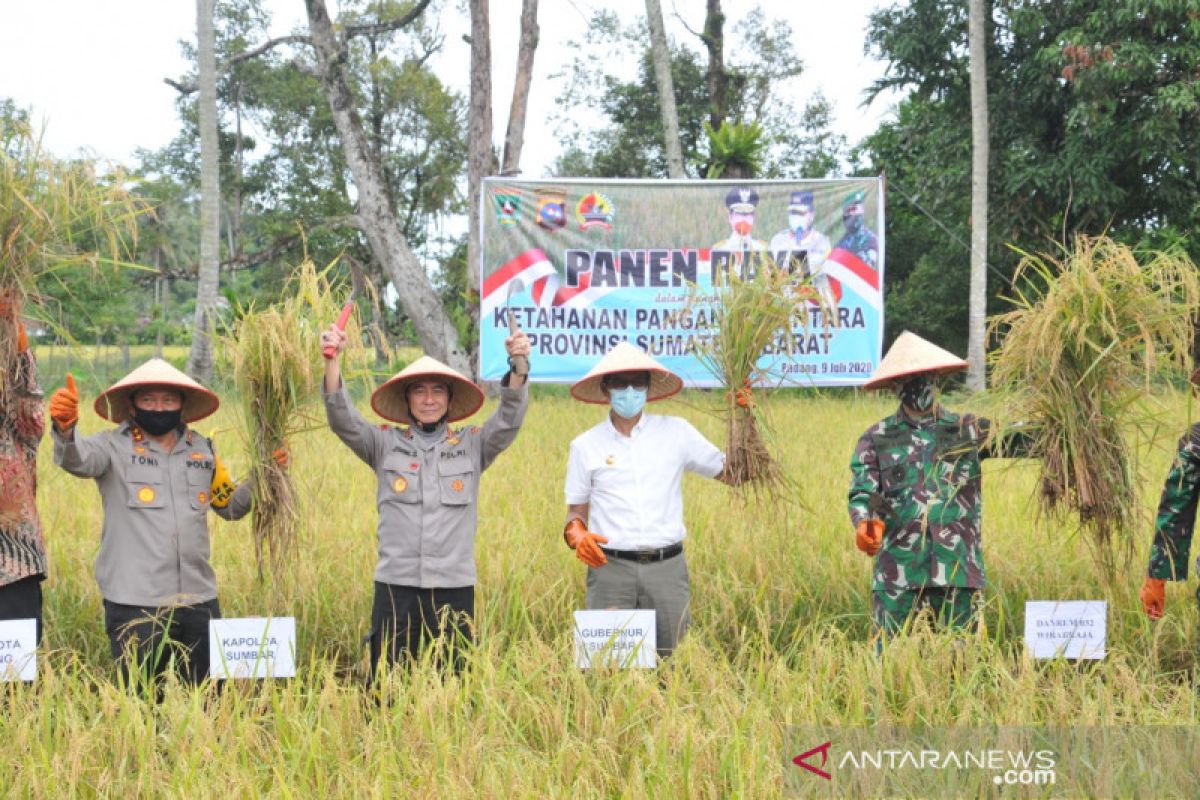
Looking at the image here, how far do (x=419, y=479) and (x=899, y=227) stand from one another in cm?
1710

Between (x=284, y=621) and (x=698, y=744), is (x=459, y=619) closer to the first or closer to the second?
(x=284, y=621)

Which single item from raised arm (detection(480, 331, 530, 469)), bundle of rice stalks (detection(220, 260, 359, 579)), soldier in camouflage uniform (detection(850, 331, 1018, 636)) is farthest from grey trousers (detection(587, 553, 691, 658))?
bundle of rice stalks (detection(220, 260, 359, 579))

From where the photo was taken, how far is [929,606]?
12.0 ft

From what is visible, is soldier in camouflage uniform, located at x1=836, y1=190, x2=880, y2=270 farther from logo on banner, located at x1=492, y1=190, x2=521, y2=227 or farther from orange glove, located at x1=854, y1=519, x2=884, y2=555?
orange glove, located at x1=854, y1=519, x2=884, y2=555

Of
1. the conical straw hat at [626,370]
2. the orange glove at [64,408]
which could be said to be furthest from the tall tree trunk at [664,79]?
the orange glove at [64,408]


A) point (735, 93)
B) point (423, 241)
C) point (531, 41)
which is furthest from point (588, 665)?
point (423, 241)

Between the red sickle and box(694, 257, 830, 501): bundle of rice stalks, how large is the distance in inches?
53.1

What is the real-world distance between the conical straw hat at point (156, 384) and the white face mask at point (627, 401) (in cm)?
139

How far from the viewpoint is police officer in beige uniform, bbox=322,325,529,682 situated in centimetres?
364

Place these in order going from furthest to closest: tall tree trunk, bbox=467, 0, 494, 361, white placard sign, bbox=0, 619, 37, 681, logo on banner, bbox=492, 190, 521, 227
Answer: tall tree trunk, bbox=467, 0, 494, 361 < logo on banner, bbox=492, 190, 521, 227 < white placard sign, bbox=0, 619, 37, 681

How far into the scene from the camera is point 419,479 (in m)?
3.69

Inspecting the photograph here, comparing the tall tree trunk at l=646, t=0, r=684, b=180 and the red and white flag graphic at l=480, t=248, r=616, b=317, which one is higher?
Result: the tall tree trunk at l=646, t=0, r=684, b=180

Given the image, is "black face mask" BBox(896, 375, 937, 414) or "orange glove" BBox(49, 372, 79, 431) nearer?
"orange glove" BBox(49, 372, 79, 431)

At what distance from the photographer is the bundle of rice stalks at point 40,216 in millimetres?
3389
